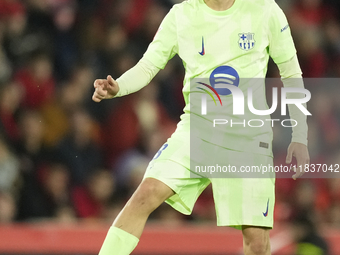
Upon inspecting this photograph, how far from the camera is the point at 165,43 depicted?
313cm

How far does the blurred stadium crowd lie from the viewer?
5.69m

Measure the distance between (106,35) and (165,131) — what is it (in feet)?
4.33

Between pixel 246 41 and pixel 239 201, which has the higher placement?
pixel 246 41

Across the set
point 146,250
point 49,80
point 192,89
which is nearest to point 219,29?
point 192,89

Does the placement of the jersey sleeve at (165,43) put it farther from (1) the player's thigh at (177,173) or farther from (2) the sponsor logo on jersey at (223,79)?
(1) the player's thigh at (177,173)

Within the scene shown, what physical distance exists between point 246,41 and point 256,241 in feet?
3.50

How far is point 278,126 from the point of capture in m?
5.94

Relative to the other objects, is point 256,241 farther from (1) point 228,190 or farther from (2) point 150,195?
(2) point 150,195

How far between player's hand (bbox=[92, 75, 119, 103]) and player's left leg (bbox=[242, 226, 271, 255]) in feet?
3.32

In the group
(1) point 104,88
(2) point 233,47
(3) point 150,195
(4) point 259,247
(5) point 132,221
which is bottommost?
(4) point 259,247

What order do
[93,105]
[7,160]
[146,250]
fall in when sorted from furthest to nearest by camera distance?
[93,105] → [7,160] → [146,250]

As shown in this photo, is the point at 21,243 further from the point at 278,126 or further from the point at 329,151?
the point at 329,151

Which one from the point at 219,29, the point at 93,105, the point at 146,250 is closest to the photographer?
the point at 219,29

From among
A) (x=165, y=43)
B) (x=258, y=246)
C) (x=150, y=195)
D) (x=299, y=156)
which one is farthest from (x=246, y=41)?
(x=258, y=246)
